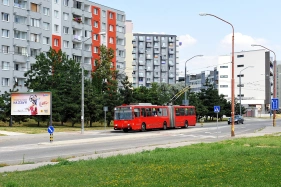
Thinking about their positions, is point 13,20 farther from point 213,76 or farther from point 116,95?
point 213,76

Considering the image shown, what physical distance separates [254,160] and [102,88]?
56220mm

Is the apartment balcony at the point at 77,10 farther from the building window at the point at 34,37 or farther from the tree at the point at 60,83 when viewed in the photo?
the tree at the point at 60,83

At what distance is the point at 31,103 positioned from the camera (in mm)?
43031

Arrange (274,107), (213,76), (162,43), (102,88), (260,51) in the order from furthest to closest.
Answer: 1. (213,76)
2. (162,43)
3. (260,51)
4. (102,88)
5. (274,107)

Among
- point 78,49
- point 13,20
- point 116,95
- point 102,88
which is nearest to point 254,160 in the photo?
point 116,95

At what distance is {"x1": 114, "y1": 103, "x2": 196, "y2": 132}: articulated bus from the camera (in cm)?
4384

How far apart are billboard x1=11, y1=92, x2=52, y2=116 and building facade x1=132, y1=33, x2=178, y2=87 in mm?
102365

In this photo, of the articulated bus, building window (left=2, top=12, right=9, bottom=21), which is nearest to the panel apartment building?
building window (left=2, top=12, right=9, bottom=21)

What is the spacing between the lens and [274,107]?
46594 mm

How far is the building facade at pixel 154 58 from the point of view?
149 meters

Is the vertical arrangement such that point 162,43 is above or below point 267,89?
above

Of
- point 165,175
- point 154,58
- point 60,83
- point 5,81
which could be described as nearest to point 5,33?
point 5,81

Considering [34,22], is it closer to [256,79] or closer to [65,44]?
[65,44]

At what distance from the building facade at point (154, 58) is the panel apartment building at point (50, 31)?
5069 cm
